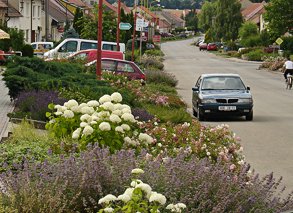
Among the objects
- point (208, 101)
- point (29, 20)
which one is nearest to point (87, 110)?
point (208, 101)

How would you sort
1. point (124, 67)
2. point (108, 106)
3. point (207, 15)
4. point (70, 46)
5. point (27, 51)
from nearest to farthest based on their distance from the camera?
1. point (108, 106)
2. point (124, 67)
3. point (70, 46)
4. point (27, 51)
5. point (207, 15)

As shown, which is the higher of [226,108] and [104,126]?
[104,126]

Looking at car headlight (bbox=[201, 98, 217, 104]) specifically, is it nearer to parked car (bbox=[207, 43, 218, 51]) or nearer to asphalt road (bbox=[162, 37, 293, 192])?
asphalt road (bbox=[162, 37, 293, 192])

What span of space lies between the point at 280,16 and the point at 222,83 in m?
51.8

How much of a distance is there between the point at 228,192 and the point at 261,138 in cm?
1299

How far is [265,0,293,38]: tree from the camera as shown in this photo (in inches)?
3036

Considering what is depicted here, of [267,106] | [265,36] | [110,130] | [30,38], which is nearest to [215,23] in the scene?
[265,36]

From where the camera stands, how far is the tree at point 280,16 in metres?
77.1

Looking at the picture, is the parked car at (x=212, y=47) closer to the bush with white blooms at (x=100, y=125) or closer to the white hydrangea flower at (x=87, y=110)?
the bush with white blooms at (x=100, y=125)

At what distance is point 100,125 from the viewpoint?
10.0 m

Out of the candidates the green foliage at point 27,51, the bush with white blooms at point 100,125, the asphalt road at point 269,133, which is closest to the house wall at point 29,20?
the green foliage at point 27,51

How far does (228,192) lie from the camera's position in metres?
7.80

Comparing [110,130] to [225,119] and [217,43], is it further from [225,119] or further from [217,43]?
[217,43]

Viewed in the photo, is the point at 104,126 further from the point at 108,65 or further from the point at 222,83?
the point at 108,65
